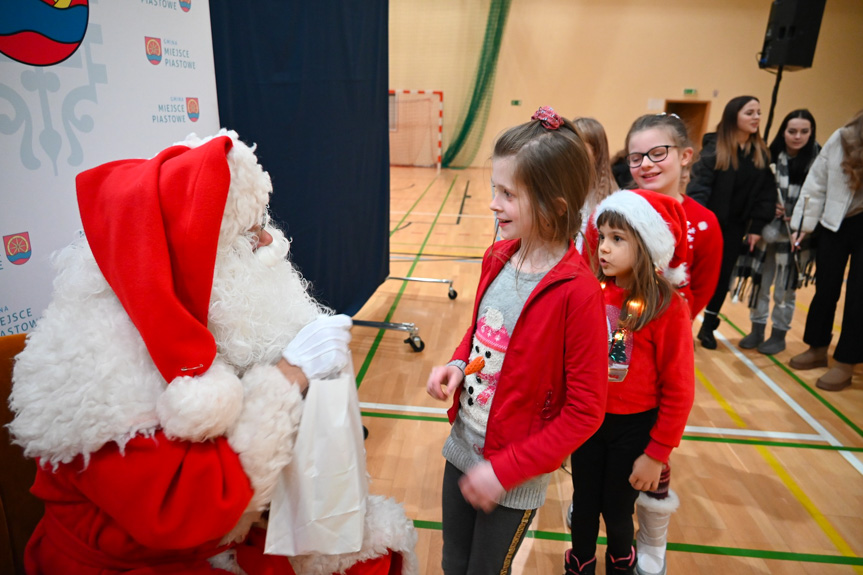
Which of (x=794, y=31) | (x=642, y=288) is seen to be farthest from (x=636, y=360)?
(x=794, y=31)

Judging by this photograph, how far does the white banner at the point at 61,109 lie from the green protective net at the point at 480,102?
33.4ft

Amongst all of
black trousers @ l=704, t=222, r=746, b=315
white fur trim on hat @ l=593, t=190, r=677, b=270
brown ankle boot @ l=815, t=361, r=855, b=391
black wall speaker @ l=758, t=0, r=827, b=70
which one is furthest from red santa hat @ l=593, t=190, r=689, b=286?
black wall speaker @ l=758, t=0, r=827, b=70

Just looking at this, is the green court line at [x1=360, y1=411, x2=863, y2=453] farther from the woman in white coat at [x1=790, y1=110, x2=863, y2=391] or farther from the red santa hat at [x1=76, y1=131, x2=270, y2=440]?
the red santa hat at [x1=76, y1=131, x2=270, y2=440]

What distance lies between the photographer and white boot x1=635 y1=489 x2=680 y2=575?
1.73 meters

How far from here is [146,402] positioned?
3.02 feet

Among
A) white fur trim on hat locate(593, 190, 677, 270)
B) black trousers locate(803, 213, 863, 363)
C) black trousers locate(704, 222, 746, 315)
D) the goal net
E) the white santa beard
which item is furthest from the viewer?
the goal net

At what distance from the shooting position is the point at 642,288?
4.69 ft

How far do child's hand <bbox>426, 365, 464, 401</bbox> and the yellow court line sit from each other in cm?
186

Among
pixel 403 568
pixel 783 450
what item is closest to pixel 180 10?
pixel 403 568

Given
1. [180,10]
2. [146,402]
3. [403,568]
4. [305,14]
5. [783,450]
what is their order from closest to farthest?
[146,402] → [403,568] → [180,10] → [305,14] → [783,450]

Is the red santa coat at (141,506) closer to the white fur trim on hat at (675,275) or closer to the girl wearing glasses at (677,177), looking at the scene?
the white fur trim on hat at (675,275)

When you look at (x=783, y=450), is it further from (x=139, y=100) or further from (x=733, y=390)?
(x=139, y=100)

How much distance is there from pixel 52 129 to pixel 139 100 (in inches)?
12.3

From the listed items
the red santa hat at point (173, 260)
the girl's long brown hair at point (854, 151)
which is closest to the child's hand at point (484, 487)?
the red santa hat at point (173, 260)
